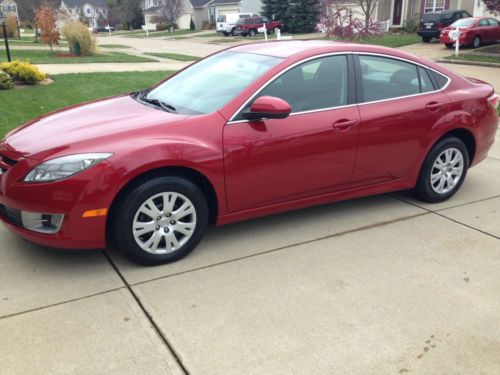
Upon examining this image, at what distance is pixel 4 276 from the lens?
12.0 feet

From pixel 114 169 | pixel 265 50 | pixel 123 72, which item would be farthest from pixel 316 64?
pixel 123 72

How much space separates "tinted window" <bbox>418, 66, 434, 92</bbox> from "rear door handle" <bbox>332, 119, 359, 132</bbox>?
987 mm

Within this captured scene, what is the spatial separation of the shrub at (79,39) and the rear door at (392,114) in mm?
18364

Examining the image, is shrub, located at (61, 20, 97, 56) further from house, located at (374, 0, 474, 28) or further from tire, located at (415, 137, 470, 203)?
house, located at (374, 0, 474, 28)

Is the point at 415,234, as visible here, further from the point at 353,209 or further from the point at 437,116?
the point at 437,116

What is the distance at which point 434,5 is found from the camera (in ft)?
113

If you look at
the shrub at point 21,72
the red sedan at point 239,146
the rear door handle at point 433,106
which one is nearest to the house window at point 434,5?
the shrub at point 21,72

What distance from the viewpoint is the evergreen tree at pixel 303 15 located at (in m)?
41.4

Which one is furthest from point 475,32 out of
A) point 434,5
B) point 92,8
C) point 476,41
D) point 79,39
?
point 92,8

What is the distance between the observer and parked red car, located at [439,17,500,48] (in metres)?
23.3

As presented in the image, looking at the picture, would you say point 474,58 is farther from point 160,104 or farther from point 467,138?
point 160,104

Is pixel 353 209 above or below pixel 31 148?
below

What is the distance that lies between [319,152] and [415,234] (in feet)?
3.70

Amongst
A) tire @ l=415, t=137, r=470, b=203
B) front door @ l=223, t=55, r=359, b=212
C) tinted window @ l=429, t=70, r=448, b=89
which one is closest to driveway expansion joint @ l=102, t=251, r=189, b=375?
front door @ l=223, t=55, r=359, b=212
